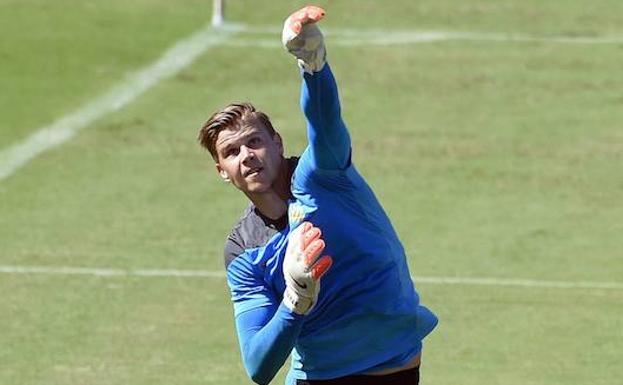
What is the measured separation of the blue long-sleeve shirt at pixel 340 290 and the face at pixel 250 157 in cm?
11

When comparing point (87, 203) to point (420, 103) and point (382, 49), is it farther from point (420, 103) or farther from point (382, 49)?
A: point (382, 49)

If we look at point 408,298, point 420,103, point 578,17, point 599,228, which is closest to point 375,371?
point 408,298

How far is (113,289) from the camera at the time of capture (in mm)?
10883

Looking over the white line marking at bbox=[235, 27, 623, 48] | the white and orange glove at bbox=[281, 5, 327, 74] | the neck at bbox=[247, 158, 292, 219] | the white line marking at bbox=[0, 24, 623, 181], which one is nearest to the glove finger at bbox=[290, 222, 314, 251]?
the neck at bbox=[247, 158, 292, 219]

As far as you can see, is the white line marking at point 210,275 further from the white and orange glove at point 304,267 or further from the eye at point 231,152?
the white and orange glove at point 304,267

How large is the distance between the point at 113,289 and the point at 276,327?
530cm

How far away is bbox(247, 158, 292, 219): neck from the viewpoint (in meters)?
6.01

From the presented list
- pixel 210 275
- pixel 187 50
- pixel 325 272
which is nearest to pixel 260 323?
pixel 325 272

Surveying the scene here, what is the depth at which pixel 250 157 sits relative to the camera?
231 inches

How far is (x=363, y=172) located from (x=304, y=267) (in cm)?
838

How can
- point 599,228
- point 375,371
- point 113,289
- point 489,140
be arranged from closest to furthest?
point 375,371 < point 113,289 < point 599,228 < point 489,140

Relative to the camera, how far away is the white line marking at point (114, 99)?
14594 millimetres


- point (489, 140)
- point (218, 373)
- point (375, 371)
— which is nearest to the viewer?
point (375, 371)

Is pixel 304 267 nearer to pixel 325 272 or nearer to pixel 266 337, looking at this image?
pixel 325 272
